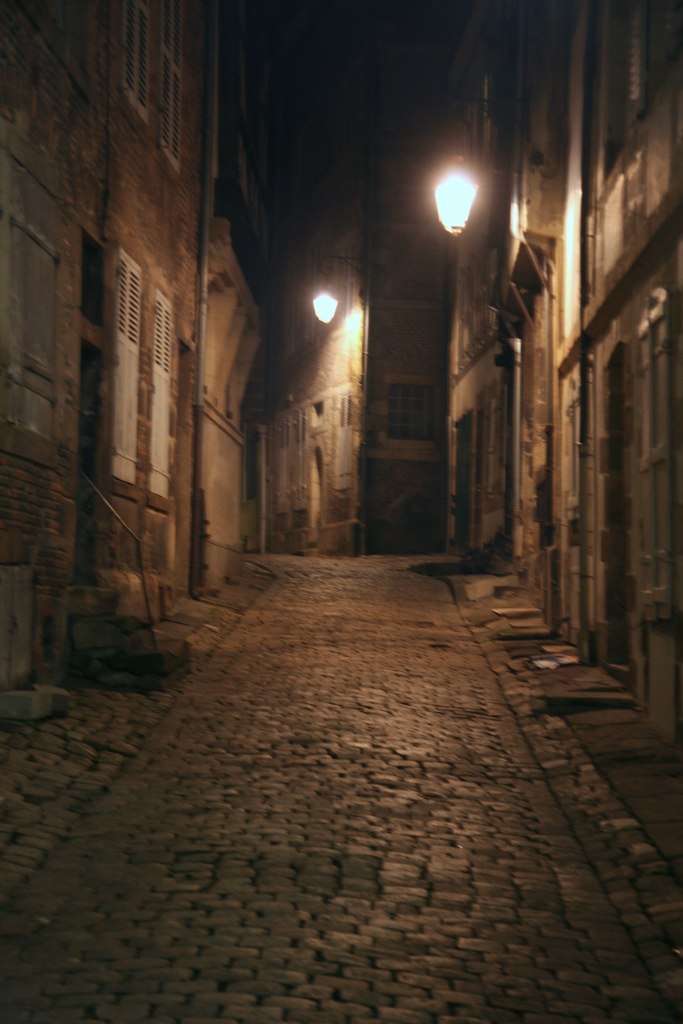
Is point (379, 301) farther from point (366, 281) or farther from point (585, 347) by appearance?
point (585, 347)

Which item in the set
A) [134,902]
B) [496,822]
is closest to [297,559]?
[496,822]

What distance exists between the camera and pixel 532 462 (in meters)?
16.2

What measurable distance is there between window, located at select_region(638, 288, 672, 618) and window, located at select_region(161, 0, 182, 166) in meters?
7.32

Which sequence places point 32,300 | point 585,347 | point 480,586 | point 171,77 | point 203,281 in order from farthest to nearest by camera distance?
point 480,586 < point 203,281 < point 171,77 < point 585,347 < point 32,300

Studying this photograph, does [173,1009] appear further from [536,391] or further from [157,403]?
[536,391]

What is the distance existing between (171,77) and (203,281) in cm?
259

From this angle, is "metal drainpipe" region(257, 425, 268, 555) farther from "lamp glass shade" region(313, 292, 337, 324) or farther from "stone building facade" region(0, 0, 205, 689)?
"stone building facade" region(0, 0, 205, 689)

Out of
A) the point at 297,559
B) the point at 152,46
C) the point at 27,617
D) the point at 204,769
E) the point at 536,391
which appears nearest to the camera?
the point at 204,769

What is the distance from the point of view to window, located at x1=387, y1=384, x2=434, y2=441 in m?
27.7

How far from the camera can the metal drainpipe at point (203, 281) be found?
53.0 ft

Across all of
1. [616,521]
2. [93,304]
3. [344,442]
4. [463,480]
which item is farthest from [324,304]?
[616,521]

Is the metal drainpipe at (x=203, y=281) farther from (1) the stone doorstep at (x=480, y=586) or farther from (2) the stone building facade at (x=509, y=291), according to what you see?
(1) the stone doorstep at (x=480, y=586)

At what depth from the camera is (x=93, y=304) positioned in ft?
38.8

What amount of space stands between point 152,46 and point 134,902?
10789mm
